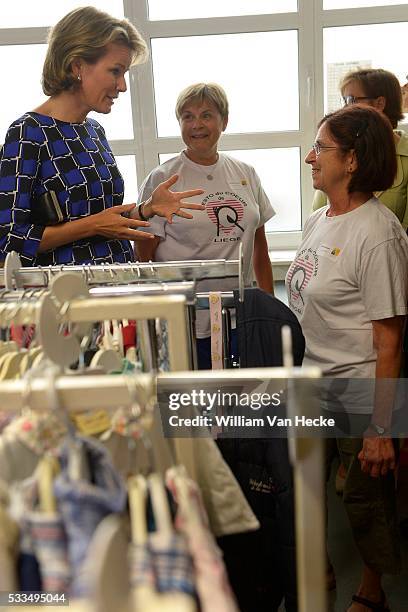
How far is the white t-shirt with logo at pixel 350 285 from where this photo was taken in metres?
1.47

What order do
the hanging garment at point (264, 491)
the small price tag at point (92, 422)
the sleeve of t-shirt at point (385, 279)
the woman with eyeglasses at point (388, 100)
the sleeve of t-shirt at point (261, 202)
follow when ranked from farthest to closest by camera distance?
the sleeve of t-shirt at point (261, 202) < the woman with eyeglasses at point (388, 100) < the sleeve of t-shirt at point (385, 279) < the hanging garment at point (264, 491) < the small price tag at point (92, 422)

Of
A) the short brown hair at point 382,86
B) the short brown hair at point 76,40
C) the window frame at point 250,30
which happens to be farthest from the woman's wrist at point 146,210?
the window frame at point 250,30

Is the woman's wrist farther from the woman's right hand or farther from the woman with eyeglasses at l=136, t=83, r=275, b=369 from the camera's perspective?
the woman with eyeglasses at l=136, t=83, r=275, b=369

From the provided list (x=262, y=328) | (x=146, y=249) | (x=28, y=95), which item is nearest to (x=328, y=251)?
(x=262, y=328)

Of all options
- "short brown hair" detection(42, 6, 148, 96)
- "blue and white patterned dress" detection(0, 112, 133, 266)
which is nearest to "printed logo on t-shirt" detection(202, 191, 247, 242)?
"blue and white patterned dress" detection(0, 112, 133, 266)

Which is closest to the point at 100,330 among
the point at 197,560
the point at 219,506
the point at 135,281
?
the point at 135,281

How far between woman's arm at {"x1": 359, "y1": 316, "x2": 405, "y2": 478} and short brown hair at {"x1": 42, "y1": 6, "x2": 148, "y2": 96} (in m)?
1.01

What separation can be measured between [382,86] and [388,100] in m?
0.05

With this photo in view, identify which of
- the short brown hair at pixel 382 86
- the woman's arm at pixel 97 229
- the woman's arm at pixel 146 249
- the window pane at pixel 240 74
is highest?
the window pane at pixel 240 74

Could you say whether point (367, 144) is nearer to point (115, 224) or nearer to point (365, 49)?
point (115, 224)

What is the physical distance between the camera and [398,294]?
147 centimetres

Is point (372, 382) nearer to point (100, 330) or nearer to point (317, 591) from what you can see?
point (100, 330)

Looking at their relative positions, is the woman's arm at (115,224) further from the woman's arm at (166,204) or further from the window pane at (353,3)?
the window pane at (353,3)

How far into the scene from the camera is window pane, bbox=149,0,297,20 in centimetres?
308
